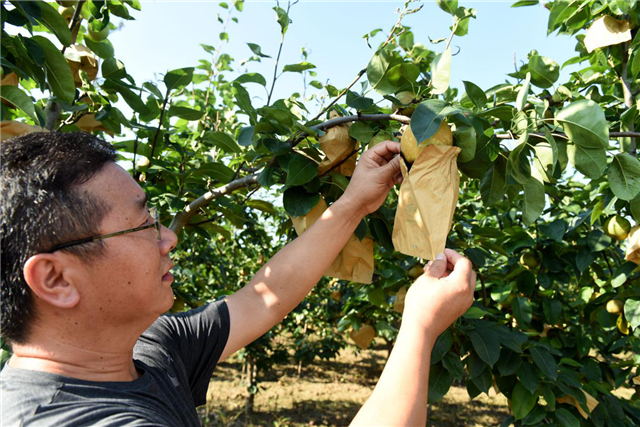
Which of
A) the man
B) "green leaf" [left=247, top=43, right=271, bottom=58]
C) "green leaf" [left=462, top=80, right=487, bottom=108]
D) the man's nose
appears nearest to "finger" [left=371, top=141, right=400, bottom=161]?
"green leaf" [left=462, top=80, right=487, bottom=108]

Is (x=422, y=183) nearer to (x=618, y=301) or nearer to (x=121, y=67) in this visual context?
(x=121, y=67)

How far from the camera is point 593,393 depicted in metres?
2.25

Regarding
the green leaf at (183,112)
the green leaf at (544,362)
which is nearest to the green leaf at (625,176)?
the green leaf at (544,362)

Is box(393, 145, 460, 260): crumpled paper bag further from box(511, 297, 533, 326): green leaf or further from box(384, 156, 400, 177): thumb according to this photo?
box(511, 297, 533, 326): green leaf

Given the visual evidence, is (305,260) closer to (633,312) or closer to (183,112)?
(183,112)

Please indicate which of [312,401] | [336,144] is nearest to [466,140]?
[336,144]

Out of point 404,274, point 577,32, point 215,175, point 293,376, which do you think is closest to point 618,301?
point 404,274

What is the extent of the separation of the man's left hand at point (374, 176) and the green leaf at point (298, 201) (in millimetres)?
101

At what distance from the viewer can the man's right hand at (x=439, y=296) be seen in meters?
1.03

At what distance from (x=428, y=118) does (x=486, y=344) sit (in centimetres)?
115

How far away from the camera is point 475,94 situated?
1224 millimetres

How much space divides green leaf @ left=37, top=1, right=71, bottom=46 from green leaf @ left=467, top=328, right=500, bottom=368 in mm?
1748

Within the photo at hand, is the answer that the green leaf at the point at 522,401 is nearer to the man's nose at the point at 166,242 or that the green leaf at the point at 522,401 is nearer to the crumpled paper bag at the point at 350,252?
the crumpled paper bag at the point at 350,252

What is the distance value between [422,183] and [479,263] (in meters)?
1.16
